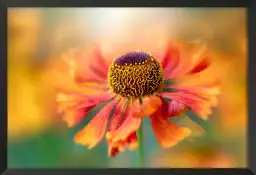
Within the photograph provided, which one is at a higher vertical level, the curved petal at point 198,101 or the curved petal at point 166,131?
the curved petal at point 198,101

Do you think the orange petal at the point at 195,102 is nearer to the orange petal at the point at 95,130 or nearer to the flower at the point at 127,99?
the flower at the point at 127,99

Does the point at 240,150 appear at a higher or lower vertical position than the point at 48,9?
lower

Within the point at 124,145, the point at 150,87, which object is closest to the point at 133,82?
the point at 150,87

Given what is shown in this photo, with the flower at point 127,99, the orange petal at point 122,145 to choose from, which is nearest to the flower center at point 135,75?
the flower at point 127,99

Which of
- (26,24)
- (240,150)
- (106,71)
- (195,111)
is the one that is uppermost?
(26,24)

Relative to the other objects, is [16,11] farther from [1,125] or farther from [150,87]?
[150,87]

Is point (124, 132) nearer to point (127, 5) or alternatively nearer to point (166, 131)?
point (166, 131)
